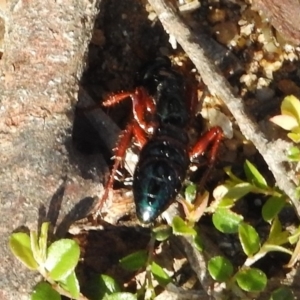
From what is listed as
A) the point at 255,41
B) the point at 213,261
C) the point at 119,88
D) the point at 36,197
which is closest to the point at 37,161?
the point at 36,197

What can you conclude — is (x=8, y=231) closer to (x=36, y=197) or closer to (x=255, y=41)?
(x=36, y=197)

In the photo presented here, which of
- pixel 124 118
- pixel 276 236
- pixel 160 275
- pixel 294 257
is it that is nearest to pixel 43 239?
pixel 160 275

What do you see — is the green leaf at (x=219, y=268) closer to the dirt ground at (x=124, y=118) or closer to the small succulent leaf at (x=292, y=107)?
the dirt ground at (x=124, y=118)

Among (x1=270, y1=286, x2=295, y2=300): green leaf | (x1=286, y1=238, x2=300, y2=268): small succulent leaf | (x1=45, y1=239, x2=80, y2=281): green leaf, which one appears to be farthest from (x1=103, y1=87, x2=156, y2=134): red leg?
(x1=270, y1=286, x2=295, y2=300): green leaf

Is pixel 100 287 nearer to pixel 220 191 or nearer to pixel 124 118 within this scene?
pixel 220 191

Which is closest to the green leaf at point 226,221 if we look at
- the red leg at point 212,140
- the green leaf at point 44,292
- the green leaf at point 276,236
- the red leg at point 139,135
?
the green leaf at point 276,236
